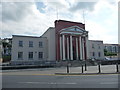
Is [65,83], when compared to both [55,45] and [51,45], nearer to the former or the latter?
[51,45]

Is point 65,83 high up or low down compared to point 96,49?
down

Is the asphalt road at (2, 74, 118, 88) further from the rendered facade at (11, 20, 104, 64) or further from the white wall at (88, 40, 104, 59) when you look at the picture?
the white wall at (88, 40, 104, 59)

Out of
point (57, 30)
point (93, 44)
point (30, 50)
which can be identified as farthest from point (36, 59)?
point (93, 44)

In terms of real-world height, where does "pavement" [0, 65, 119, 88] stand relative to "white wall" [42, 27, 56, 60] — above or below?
below

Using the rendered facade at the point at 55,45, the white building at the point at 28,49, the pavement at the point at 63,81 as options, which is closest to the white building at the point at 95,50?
the rendered facade at the point at 55,45

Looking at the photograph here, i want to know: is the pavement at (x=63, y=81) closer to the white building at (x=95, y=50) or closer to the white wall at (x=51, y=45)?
the white wall at (x=51, y=45)

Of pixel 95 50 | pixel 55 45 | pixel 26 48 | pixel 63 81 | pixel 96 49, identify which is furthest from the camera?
pixel 96 49

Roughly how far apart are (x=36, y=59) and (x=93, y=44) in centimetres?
2180

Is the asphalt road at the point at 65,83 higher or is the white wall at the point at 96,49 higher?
the white wall at the point at 96,49

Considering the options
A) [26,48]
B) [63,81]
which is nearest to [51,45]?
[26,48]

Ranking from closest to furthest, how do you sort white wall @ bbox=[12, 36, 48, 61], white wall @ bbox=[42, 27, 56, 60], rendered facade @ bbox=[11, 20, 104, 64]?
1. white wall @ bbox=[12, 36, 48, 61]
2. rendered facade @ bbox=[11, 20, 104, 64]
3. white wall @ bbox=[42, 27, 56, 60]

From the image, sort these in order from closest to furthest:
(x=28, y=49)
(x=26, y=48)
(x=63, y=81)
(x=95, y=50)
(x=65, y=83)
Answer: (x=65, y=83), (x=63, y=81), (x=26, y=48), (x=28, y=49), (x=95, y=50)

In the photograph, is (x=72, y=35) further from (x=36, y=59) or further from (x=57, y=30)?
(x=36, y=59)

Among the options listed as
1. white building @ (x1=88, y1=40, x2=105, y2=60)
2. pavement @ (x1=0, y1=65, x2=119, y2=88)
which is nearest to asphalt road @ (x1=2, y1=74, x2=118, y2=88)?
pavement @ (x1=0, y1=65, x2=119, y2=88)
